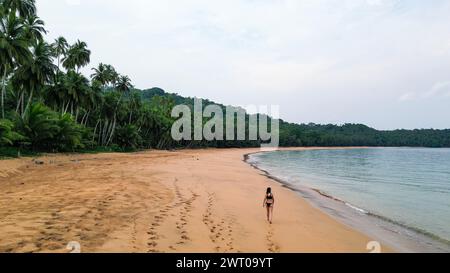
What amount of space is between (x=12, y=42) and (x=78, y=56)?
68.2 feet

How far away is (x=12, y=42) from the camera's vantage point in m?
32.4

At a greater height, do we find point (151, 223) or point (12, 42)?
point (12, 42)

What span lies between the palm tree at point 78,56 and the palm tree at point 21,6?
948 centimetres

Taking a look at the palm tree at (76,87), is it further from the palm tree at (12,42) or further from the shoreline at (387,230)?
the shoreline at (387,230)

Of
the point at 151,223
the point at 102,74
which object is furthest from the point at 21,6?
the point at 151,223

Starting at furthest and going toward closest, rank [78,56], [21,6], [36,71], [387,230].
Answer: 1. [78,56]
2. [21,6]
3. [36,71]
4. [387,230]

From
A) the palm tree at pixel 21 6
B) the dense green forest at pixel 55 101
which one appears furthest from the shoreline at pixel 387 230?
the palm tree at pixel 21 6

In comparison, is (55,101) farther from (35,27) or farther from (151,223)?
(151,223)

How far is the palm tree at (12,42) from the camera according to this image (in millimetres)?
31719

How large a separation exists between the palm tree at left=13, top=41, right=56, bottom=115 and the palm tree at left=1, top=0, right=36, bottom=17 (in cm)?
443

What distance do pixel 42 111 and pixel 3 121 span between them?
6.65 metres

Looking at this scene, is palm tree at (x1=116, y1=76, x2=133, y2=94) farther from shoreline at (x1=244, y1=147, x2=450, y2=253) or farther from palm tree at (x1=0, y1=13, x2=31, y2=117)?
shoreline at (x1=244, y1=147, x2=450, y2=253)
